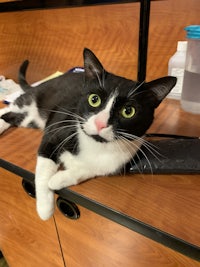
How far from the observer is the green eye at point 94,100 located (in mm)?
621

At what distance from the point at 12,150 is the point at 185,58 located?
759mm

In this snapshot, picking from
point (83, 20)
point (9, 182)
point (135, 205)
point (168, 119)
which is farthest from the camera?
point (83, 20)

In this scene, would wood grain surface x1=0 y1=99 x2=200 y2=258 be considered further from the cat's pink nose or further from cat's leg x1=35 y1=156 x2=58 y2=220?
the cat's pink nose

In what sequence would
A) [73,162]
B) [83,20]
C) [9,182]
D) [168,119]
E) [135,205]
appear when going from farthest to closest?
[83,20] < [168,119] < [9,182] < [73,162] < [135,205]

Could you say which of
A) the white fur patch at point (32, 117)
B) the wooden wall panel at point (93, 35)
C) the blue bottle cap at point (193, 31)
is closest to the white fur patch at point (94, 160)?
the white fur patch at point (32, 117)

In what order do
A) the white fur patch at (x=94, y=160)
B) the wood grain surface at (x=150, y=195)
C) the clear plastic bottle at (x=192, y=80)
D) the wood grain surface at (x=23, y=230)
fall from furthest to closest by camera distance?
the clear plastic bottle at (x=192, y=80) < the wood grain surface at (x=23, y=230) < the white fur patch at (x=94, y=160) < the wood grain surface at (x=150, y=195)

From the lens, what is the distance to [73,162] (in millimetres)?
704

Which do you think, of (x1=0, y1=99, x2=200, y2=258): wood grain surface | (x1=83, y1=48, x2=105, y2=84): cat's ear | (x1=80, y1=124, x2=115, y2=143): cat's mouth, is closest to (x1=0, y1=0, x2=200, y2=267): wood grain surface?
(x1=0, y1=99, x2=200, y2=258): wood grain surface

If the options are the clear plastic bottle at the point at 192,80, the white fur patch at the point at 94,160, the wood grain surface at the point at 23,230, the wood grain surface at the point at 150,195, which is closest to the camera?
the wood grain surface at the point at 150,195

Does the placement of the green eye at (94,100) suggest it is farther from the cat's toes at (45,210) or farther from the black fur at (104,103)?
the cat's toes at (45,210)

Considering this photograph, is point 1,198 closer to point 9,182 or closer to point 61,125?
point 9,182

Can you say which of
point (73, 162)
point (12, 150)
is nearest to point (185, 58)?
point (73, 162)

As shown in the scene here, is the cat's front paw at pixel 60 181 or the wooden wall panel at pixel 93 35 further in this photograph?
the wooden wall panel at pixel 93 35

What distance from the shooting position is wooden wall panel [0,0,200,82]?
3.25ft
